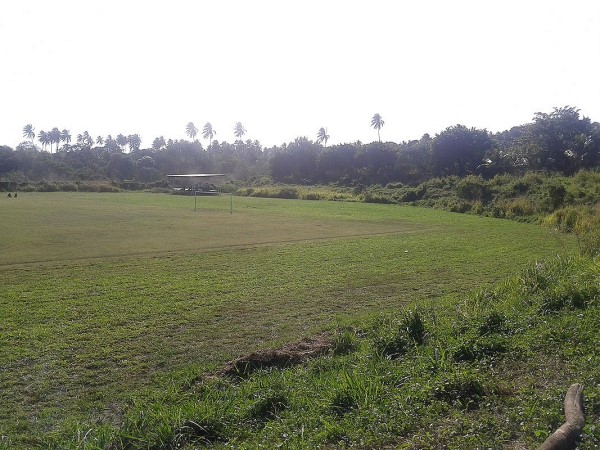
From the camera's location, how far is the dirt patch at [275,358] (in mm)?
6664

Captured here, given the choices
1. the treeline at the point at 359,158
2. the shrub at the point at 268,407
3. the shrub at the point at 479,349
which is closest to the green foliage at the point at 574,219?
the shrub at the point at 479,349

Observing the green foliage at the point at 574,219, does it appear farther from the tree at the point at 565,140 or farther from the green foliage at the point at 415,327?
the tree at the point at 565,140

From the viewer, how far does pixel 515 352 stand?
5.85 m

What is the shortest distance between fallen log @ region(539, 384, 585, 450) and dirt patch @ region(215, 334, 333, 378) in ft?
11.3

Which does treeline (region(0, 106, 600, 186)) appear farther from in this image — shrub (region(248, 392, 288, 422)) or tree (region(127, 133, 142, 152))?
shrub (region(248, 392, 288, 422))

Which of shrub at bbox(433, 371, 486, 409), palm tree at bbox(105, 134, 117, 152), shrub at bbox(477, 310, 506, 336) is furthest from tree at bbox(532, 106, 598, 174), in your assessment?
palm tree at bbox(105, 134, 117, 152)

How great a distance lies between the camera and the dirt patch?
21.9ft

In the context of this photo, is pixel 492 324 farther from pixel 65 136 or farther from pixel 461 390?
pixel 65 136

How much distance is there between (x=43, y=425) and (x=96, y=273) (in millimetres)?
8431

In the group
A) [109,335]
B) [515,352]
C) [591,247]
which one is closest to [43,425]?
[109,335]

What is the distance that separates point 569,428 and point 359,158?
222 feet

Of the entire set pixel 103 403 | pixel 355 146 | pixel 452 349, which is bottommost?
pixel 103 403

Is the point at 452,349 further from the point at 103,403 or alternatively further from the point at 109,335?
the point at 109,335

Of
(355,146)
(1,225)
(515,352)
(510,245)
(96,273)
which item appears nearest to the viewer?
(515,352)
